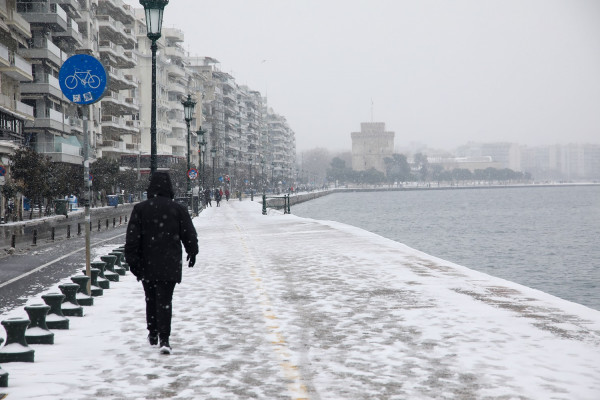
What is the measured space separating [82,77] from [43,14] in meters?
53.9

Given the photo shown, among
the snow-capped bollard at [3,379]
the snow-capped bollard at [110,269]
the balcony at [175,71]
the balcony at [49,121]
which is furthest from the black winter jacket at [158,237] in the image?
the balcony at [175,71]

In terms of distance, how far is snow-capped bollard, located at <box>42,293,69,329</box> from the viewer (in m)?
8.84

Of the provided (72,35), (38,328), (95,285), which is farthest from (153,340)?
(72,35)

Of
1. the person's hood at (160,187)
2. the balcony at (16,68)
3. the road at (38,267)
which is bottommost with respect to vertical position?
the road at (38,267)

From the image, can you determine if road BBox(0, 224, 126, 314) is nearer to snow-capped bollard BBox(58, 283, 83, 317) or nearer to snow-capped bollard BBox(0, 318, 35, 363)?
snow-capped bollard BBox(58, 283, 83, 317)

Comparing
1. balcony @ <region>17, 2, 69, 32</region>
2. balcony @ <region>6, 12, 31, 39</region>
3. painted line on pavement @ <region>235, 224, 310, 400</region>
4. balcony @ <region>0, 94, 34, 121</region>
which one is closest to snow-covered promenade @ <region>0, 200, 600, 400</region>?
painted line on pavement @ <region>235, 224, 310, 400</region>

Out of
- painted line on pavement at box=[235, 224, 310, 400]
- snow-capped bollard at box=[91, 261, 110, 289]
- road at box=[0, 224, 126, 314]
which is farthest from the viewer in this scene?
road at box=[0, 224, 126, 314]

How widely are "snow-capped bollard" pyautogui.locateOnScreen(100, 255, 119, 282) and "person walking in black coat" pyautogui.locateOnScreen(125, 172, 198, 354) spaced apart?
227 inches

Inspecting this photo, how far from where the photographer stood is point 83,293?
35.2ft

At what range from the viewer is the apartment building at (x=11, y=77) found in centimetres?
4770

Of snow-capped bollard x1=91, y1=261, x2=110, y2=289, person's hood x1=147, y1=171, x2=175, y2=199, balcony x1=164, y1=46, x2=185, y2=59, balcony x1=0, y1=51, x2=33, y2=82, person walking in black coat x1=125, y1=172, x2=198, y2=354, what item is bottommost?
snow-capped bollard x1=91, y1=261, x2=110, y2=289

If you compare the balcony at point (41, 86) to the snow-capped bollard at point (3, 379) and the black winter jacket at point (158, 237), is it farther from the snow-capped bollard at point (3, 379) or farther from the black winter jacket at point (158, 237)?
the snow-capped bollard at point (3, 379)

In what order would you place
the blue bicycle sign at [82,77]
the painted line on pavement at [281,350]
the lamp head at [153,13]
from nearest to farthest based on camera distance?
the painted line on pavement at [281,350] < the blue bicycle sign at [82,77] < the lamp head at [153,13]

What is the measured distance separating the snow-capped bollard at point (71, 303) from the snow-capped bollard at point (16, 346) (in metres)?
2.42
